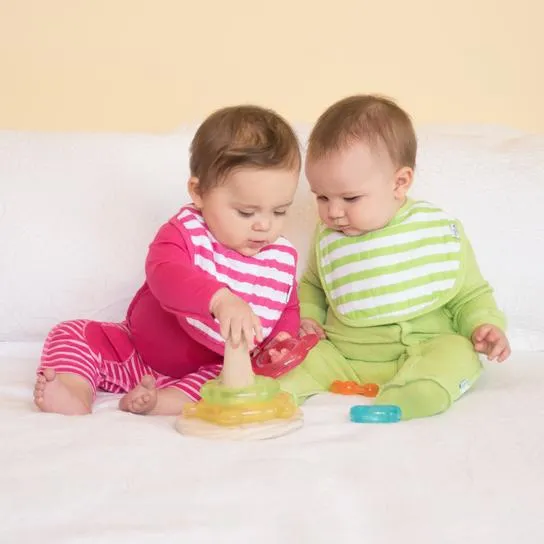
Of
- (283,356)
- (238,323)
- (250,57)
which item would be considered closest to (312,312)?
(283,356)

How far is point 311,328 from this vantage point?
165cm

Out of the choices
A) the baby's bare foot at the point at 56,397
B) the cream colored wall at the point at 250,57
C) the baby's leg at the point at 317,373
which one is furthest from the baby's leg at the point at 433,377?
the cream colored wall at the point at 250,57

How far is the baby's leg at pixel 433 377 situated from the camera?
4.40 ft

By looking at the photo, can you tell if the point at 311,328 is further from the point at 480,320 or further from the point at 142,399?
the point at 142,399

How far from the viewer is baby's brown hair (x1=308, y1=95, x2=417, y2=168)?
1.54m

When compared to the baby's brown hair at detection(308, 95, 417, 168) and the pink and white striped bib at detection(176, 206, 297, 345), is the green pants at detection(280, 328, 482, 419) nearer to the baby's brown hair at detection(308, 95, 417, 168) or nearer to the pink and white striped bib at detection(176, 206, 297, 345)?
the pink and white striped bib at detection(176, 206, 297, 345)

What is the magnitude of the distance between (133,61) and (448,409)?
138 cm

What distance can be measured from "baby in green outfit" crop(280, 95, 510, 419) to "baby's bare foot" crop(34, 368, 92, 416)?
33cm

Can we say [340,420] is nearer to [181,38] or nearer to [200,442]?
[200,442]

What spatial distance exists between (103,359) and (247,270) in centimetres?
26

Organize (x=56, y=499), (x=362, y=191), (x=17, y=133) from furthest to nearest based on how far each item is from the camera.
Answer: (x=17, y=133) → (x=362, y=191) → (x=56, y=499)

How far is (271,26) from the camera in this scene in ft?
7.85

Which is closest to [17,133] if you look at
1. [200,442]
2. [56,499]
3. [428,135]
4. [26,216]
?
[26,216]

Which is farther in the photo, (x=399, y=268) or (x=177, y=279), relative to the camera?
(x=399, y=268)
